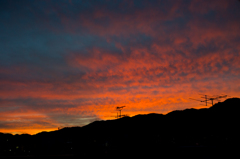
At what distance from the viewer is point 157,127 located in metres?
174

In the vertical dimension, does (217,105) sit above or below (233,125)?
above

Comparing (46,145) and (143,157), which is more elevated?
(143,157)

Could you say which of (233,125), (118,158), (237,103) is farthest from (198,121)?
(118,158)

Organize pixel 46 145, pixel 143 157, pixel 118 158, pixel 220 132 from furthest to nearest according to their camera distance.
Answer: pixel 220 132 → pixel 46 145 → pixel 118 158 → pixel 143 157

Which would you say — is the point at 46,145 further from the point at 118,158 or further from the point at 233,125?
the point at 233,125

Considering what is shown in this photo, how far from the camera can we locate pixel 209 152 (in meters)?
12.7

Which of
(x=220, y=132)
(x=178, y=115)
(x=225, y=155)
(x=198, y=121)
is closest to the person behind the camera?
(x=225, y=155)

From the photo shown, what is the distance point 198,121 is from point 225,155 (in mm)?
160874

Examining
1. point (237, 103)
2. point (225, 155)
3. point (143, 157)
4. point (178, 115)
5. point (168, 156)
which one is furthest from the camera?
point (178, 115)

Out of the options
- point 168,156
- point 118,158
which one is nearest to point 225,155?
point 168,156

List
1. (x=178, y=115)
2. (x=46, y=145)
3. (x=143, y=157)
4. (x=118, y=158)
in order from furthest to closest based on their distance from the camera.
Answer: (x=178, y=115), (x=46, y=145), (x=118, y=158), (x=143, y=157)

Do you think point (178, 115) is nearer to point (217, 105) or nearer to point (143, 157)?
point (217, 105)

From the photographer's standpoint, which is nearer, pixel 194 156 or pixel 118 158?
pixel 194 156

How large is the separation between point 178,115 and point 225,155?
18787 centimetres
